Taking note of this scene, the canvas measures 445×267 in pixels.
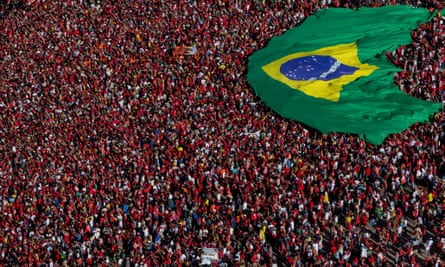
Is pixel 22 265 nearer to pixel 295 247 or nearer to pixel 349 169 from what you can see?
pixel 295 247

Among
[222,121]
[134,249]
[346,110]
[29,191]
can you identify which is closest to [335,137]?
[346,110]

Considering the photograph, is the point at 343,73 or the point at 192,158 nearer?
the point at 192,158

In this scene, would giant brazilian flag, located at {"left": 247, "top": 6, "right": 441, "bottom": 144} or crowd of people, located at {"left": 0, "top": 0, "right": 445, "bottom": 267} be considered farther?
giant brazilian flag, located at {"left": 247, "top": 6, "right": 441, "bottom": 144}

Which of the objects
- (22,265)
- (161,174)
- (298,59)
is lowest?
(22,265)

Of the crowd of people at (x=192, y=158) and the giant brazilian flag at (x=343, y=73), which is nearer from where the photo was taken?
the crowd of people at (x=192, y=158)
